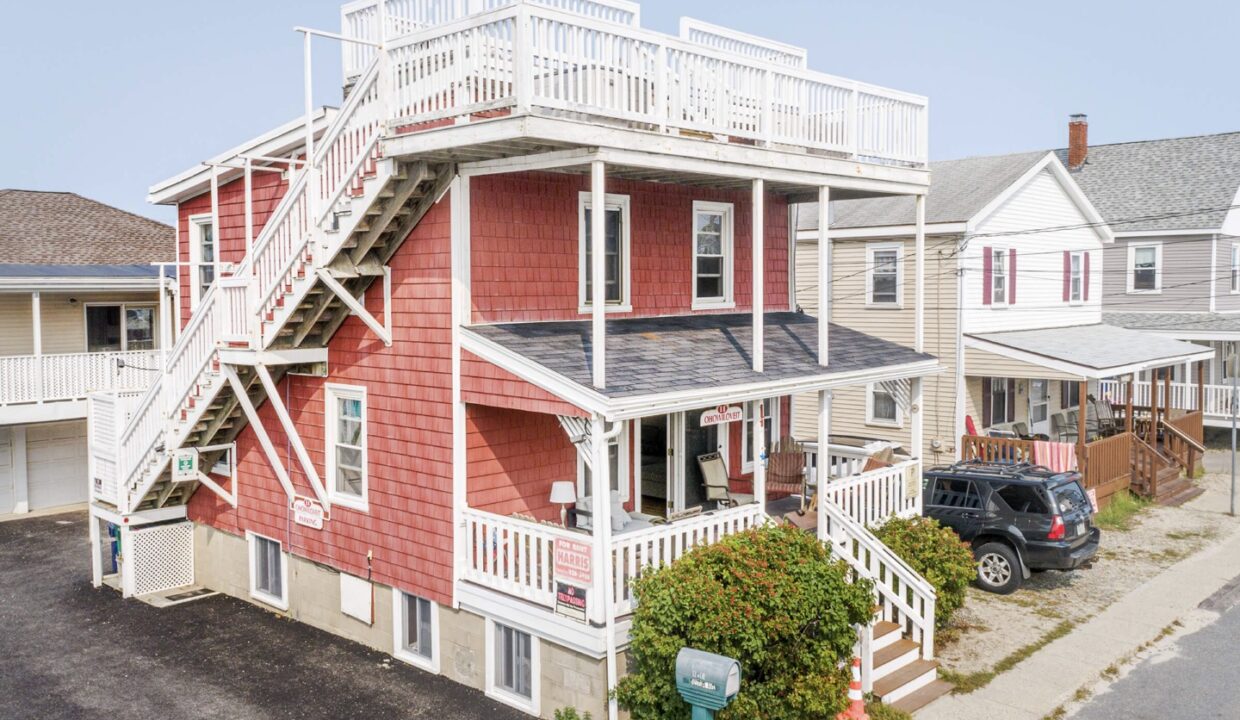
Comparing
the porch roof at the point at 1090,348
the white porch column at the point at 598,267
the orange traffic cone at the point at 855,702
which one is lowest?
the orange traffic cone at the point at 855,702

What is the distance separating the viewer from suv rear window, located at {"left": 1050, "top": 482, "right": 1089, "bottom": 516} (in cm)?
1550

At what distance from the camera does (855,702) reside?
35.5ft

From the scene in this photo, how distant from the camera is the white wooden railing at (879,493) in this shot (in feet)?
45.7

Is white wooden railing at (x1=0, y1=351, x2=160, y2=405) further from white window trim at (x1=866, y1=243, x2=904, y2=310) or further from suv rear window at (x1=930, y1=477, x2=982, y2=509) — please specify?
white window trim at (x1=866, y1=243, x2=904, y2=310)

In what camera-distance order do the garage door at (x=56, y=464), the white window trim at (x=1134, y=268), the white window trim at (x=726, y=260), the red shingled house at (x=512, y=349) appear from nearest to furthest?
the red shingled house at (x=512, y=349)
the white window trim at (x=726, y=260)
the garage door at (x=56, y=464)
the white window trim at (x=1134, y=268)

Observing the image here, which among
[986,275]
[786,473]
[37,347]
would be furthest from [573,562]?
[986,275]

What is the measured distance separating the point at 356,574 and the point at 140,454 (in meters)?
4.65

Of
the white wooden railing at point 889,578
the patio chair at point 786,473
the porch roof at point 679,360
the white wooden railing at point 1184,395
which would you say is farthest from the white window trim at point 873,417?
the white wooden railing at point 889,578

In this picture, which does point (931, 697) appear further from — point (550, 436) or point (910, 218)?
point (910, 218)

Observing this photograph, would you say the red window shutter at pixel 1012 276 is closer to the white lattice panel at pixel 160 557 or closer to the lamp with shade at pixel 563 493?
the lamp with shade at pixel 563 493

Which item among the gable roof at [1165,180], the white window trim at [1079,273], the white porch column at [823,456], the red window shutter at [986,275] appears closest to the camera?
the white porch column at [823,456]

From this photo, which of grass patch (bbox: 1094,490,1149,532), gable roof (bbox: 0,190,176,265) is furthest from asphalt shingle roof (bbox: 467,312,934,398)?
gable roof (bbox: 0,190,176,265)

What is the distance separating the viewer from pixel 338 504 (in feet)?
46.7

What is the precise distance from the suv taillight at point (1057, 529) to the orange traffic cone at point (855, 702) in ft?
19.4
